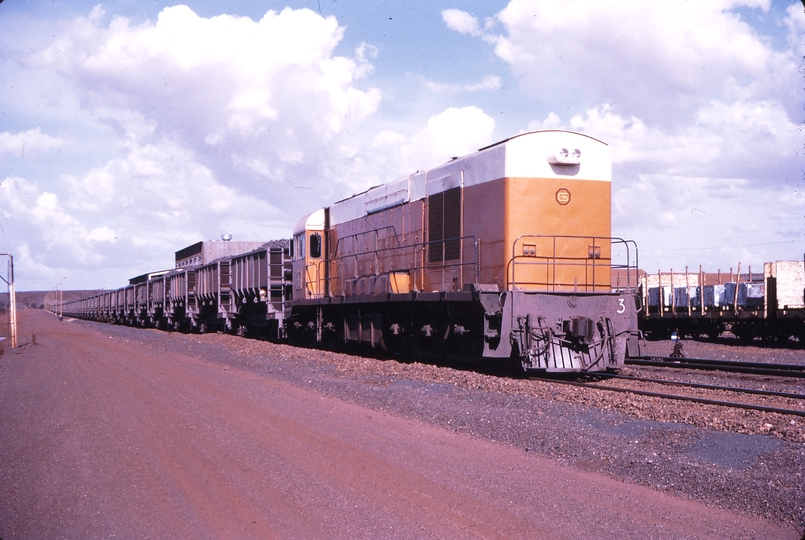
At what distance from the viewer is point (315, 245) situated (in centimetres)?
1908

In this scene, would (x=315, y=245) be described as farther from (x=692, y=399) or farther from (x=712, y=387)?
(x=692, y=399)

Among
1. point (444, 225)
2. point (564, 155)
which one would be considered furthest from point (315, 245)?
point (564, 155)

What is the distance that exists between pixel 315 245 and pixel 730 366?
11273 mm

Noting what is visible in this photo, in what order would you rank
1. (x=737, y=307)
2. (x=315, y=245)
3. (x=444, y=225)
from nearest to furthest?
(x=444, y=225) < (x=315, y=245) < (x=737, y=307)

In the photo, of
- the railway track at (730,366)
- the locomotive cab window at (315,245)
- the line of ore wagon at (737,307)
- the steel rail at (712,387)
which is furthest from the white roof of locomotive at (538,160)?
the line of ore wagon at (737,307)

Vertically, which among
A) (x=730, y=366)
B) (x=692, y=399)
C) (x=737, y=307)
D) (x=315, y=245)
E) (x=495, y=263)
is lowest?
(x=730, y=366)

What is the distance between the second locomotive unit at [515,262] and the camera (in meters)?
10.9

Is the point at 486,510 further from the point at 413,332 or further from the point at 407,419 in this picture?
the point at 413,332

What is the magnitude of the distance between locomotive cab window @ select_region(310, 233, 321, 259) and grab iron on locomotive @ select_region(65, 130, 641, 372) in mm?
862

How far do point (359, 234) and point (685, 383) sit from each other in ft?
29.6

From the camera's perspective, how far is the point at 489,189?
12.0 meters

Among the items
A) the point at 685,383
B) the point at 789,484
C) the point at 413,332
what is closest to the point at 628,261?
the point at 685,383

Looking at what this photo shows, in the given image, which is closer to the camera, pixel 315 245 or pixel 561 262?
pixel 561 262

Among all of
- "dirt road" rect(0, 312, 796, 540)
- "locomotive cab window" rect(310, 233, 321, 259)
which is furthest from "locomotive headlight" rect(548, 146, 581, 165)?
"locomotive cab window" rect(310, 233, 321, 259)
